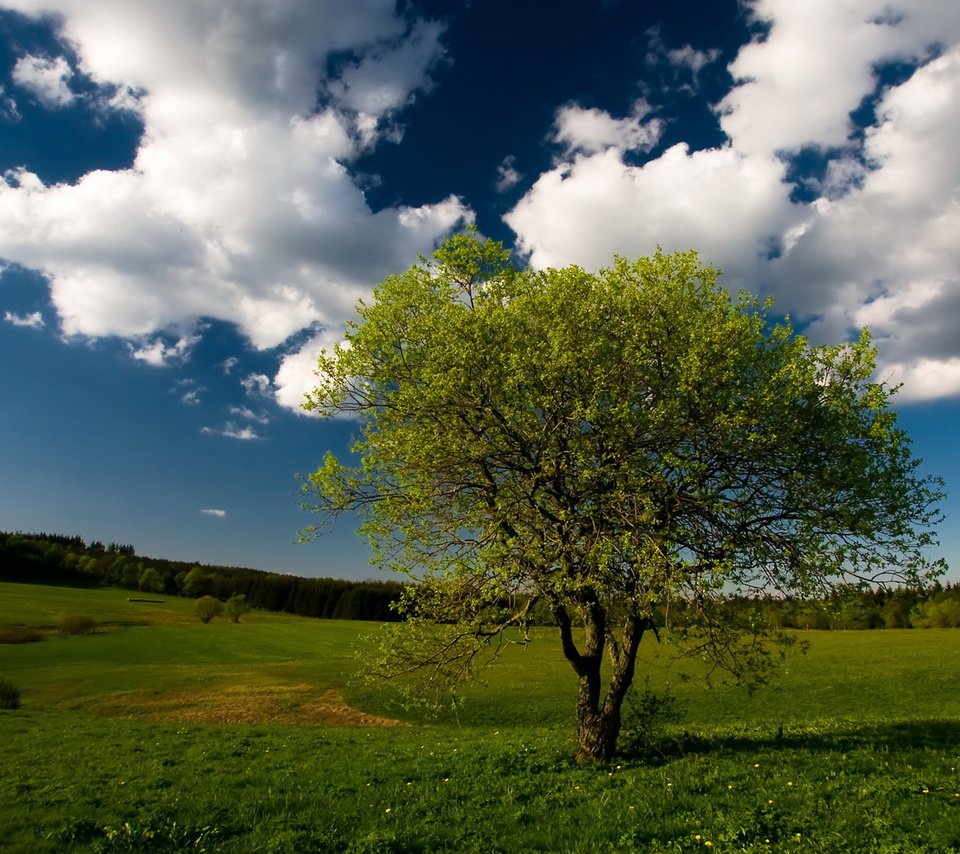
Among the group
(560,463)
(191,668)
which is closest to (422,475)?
(560,463)

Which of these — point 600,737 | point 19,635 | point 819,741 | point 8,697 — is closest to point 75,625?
point 19,635

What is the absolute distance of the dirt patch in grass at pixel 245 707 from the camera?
39969 millimetres

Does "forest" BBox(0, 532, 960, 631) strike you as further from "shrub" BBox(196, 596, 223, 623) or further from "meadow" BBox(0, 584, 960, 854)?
"meadow" BBox(0, 584, 960, 854)

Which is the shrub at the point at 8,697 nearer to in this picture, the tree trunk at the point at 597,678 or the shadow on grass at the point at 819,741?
the tree trunk at the point at 597,678

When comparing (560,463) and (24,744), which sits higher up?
(560,463)

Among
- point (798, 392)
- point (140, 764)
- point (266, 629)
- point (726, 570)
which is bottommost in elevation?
point (266, 629)

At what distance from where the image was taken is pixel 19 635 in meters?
85.4

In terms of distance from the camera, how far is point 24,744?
26141mm

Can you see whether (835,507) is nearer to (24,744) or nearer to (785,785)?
(785,785)

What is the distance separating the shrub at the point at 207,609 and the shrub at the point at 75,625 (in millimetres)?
27123

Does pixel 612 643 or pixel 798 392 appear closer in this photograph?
pixel 798 392

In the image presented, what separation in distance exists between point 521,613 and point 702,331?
29.0ft

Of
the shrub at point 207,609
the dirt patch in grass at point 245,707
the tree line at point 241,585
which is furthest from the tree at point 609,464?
the tree line at point 241,585

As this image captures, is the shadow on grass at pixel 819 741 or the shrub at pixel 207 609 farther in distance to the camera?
the shrub at pixel 207 609
